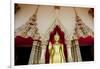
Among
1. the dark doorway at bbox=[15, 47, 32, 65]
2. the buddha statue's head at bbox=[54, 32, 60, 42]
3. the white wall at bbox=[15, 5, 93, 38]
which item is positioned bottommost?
the dark doorway at bbox=[15, 47, 32, 65]

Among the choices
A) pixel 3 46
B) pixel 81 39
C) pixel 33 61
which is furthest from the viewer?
pixel 81 39

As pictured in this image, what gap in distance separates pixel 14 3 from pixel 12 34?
0.64ft

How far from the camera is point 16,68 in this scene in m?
1.16

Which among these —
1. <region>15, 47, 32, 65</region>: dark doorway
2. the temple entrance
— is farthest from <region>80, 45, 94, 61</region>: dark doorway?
<region>15, 47, 32, 65</region>: dark doorway

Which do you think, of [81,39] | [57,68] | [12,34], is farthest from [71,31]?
[12,34]

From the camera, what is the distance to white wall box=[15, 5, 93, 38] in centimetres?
122

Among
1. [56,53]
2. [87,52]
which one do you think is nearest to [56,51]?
[56,53]

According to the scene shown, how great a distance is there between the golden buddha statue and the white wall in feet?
0.34

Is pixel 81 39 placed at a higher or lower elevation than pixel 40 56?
higher

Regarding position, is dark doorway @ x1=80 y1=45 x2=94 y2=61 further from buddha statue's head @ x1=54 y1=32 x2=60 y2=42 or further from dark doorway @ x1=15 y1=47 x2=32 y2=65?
dark doorway @ x1=15 y1=47 x2=32 y2=65

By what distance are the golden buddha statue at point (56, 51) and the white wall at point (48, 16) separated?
0.10m

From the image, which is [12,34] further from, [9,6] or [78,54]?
[78,54]

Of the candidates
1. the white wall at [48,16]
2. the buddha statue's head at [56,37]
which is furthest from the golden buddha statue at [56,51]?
the white wall at [48,16]

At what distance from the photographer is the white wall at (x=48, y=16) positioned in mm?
1222
